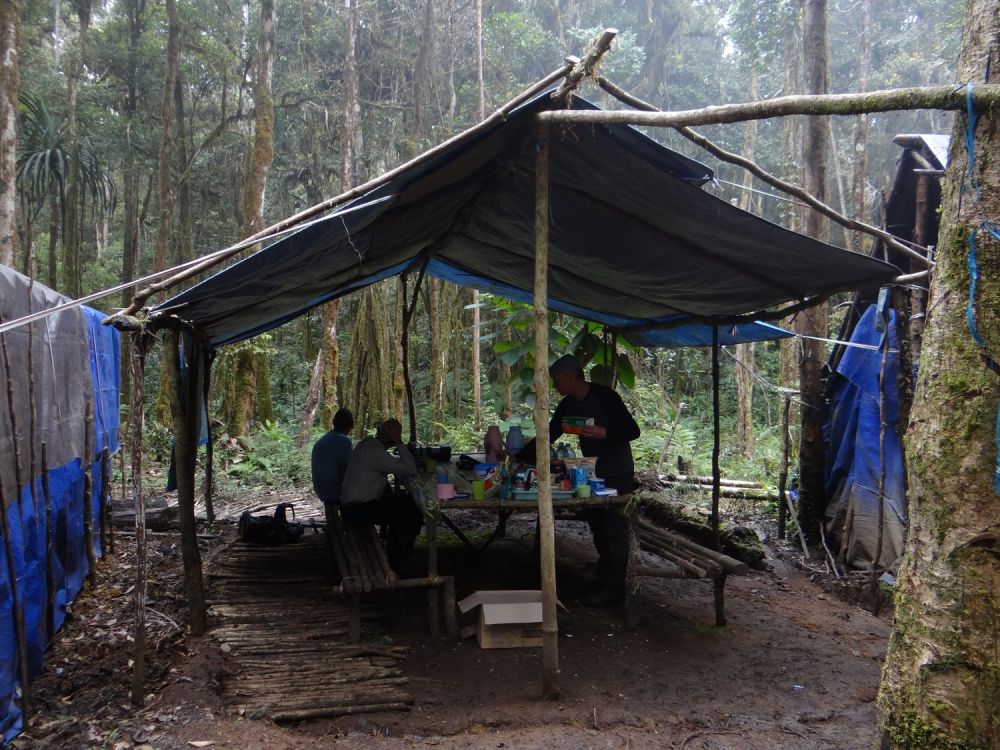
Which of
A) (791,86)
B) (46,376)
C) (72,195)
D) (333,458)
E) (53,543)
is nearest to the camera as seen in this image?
(46,376)

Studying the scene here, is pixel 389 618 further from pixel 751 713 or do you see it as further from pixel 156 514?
pixel 156 514

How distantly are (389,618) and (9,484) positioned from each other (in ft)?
8.36

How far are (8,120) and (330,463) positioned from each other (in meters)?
5.08

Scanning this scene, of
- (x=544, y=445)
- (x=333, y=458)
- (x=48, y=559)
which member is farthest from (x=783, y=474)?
(x=48, y=559)

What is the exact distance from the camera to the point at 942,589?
209 centimetres

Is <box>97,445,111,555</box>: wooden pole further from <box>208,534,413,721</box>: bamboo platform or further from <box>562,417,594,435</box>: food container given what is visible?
<box>562,417,594,435</box>: food container

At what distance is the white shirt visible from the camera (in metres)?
5.20

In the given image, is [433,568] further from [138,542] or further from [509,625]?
[138,542]

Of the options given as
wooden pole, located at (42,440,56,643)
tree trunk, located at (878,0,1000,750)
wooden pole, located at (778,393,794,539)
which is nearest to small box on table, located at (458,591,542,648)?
tree trunk, located at (878,0,1000,750)

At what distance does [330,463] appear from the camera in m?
6.04

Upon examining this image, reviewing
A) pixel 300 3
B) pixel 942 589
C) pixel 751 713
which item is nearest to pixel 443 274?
pixel 751 713

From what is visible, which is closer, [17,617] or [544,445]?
[17,617]

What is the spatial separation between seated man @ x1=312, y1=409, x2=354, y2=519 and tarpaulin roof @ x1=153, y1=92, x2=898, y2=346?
1.16 metres

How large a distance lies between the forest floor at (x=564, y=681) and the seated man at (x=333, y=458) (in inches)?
54.6
